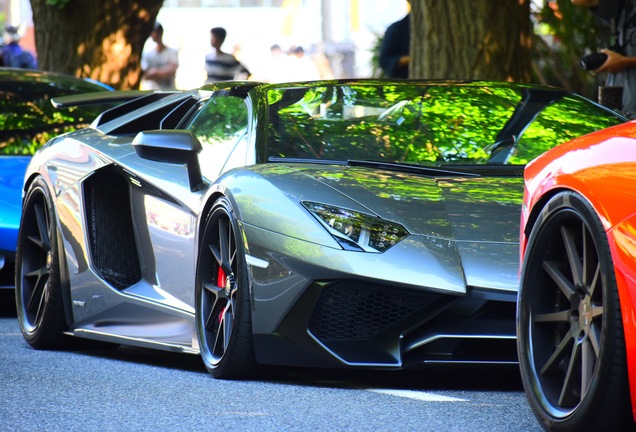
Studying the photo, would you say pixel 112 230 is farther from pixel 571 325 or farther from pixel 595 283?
pixel 595 283

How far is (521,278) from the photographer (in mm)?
3846

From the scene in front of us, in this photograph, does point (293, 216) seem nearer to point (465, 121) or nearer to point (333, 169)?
point (333, 169)

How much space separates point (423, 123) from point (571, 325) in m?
2.25

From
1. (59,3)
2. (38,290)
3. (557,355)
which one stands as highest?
(59,3)

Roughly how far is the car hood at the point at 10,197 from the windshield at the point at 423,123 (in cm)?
237

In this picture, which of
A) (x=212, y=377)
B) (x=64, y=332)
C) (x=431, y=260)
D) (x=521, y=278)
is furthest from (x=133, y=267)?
(x=521, y=278)

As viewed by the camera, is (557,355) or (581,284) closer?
Answer: (581,284)

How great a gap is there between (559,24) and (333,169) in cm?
1079

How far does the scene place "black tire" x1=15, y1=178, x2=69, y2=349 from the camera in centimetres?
645

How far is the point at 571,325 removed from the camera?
3641 millimetres

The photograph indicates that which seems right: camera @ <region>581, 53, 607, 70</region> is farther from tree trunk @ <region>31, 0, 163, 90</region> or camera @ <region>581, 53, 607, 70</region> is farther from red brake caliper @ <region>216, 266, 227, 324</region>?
tree trunk @ <region>31, 0, 163, 90</region>

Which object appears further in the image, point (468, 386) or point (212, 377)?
point (212, 377)

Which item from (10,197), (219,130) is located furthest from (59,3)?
(219,130)

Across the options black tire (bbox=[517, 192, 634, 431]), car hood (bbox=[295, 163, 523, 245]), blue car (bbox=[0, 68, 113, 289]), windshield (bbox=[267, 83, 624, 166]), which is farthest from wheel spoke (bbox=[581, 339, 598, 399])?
blue car (bbox=[0, 68, 113, 289])
